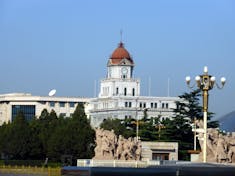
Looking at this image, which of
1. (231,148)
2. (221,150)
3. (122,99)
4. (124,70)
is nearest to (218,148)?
(221,150)

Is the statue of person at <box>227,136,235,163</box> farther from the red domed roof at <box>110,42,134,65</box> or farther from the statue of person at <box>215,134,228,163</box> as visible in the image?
the red domed roof at <box>110,42,134,65</box>

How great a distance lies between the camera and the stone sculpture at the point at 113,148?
188 ft

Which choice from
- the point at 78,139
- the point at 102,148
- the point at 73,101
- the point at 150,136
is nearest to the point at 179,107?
the point at 150,136

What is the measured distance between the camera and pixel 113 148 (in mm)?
57719

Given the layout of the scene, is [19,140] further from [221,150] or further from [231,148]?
[221,150]

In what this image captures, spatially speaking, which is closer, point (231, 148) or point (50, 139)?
point (231, 148)

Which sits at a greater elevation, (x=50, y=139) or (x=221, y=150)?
(x=50, y=139)

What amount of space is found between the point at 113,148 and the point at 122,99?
63.2m

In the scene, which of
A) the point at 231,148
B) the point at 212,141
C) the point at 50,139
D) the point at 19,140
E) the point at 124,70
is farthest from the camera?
the point at 124,70

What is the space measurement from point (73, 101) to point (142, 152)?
7448 centimetres

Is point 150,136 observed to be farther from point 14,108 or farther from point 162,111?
point 14,108

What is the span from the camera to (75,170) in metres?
15.2

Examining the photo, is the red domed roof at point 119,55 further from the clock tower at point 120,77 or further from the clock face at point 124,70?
the clock face at point 124,70

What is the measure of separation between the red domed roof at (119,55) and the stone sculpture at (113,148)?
70930 millimetres
